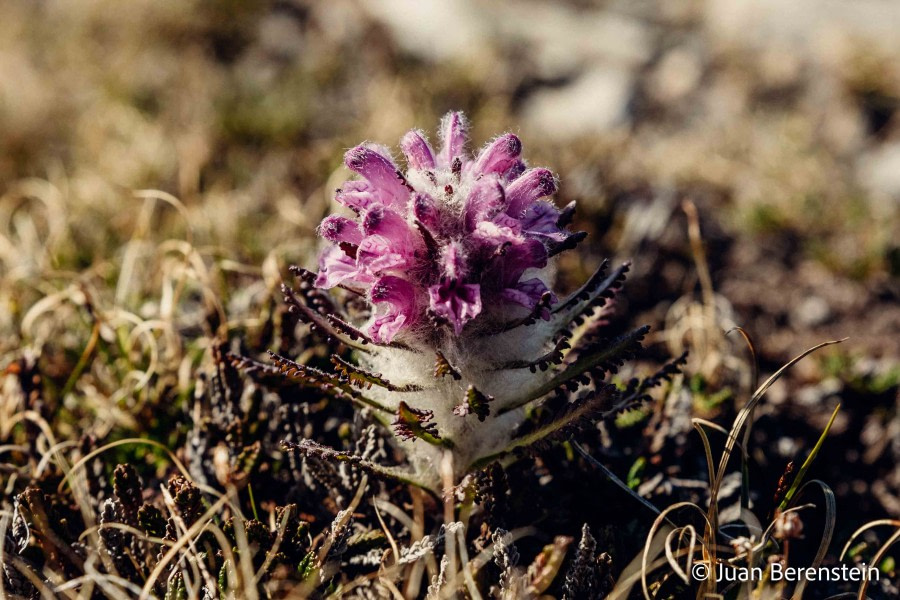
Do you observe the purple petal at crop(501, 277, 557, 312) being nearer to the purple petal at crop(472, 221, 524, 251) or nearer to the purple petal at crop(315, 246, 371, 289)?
the purple petal at crop(472, 221, 524, 251)

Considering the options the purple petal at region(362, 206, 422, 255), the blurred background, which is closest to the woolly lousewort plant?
the purple petal at region(362, 206, 422, 255)

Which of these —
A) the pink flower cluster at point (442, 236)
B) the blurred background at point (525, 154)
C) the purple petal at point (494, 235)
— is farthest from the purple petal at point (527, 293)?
the blurred background at point (525, 154)

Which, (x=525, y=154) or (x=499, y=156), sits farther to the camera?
(x=525, y=154)

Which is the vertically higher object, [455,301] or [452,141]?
[452,141]

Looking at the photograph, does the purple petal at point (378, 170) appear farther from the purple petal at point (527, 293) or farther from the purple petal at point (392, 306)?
the purple petal at point (527, 293)

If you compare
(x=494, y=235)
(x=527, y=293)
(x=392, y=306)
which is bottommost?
(x=392, y=306)

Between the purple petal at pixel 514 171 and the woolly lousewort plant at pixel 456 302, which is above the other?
the purple petal at pixel 514 171

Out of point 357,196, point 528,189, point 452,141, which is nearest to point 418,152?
point 452,141

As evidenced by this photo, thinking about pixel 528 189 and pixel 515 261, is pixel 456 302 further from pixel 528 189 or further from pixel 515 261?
pixel 528 189
